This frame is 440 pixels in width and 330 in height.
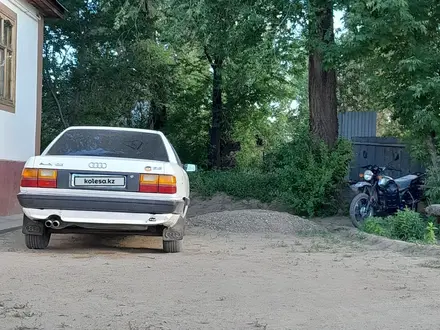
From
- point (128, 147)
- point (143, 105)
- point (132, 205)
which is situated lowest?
point (132, 205)

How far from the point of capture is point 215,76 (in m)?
25.6

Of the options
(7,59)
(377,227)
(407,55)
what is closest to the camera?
(377,227)

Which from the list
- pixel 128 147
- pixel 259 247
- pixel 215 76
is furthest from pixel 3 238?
pixel 215 76

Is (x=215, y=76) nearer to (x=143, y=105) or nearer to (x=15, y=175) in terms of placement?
(x=143, y=105)

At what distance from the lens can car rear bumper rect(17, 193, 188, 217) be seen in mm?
7746

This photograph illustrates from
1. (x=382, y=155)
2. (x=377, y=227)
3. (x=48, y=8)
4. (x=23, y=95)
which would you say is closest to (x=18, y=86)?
(x=23, y=95)

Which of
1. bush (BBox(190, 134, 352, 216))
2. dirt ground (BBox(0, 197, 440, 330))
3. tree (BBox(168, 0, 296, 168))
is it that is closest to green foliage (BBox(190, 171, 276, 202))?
bush (BBox(190, 134, 352, 216))

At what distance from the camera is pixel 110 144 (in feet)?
28.9

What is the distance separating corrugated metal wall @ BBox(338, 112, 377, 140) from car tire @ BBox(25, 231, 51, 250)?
42.1 ft

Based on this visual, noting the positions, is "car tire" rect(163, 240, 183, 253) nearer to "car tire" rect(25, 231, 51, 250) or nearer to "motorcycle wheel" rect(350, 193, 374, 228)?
"car tire" rect(25, 231, 51, 250)

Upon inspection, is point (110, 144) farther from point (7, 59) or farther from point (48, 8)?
point (48, 8)

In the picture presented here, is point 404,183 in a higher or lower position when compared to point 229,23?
lower

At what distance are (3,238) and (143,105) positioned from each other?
17098mm

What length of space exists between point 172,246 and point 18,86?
7364mm
